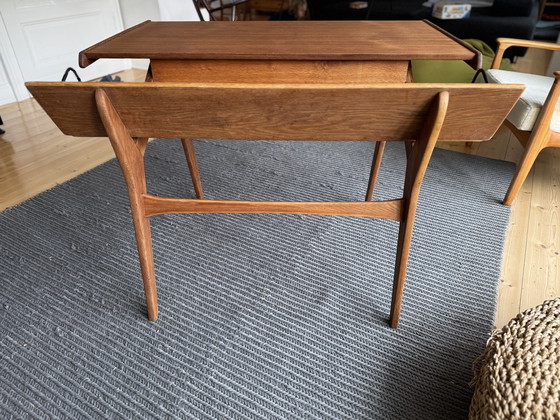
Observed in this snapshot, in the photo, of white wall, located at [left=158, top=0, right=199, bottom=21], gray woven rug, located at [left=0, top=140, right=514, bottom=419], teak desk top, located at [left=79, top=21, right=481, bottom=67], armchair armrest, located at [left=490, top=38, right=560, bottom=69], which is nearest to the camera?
gray woven rug, located at [left=0, top=140, right=514, bottom=419]

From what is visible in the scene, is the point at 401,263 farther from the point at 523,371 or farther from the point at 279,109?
the point at 279,109

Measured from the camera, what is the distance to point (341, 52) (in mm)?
1306

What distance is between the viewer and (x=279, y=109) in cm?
100

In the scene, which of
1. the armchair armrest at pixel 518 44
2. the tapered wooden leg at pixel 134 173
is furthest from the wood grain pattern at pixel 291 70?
the armchair armrest at pixel 518 44

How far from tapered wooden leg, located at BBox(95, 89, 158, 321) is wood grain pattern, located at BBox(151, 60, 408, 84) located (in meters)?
0.30

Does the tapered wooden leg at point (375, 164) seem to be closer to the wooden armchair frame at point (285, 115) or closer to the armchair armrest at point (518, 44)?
the wooden armchair frame at point (285, 115)

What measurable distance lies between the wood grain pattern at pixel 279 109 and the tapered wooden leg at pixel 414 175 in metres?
0.03

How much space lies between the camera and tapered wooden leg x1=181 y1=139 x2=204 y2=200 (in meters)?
1.77

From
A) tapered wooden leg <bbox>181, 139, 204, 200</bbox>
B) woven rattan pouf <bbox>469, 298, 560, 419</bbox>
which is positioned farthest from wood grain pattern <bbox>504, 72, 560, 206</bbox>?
tapered wooden leg <bbox>181, 139, 204, 200</bbox>

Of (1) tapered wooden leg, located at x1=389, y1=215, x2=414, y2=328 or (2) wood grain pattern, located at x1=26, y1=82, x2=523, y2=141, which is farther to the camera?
(1) tapered wooden leg, located at x1=389, y1=215, x2=414, y2=328

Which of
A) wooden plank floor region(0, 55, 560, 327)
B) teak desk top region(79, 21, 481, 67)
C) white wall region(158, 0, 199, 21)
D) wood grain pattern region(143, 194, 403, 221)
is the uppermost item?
teak desk top region(79, 21, 481, 67)

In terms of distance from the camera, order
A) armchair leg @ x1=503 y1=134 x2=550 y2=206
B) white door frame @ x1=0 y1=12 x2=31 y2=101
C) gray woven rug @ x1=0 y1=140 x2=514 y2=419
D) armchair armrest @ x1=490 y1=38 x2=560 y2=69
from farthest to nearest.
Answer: white door frame @ x1=0 y1=12 x2=31 y2=101, armchair armrest @ x1=490 y1=38 x2=560 y2=69, armchair leg @ x1=503 y1=134 x2=550 y2=206, gray woven rug @ x1=0 y1=140 x2=514 y2=419

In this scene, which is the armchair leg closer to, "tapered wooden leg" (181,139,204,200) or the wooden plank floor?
the wooden plank floor

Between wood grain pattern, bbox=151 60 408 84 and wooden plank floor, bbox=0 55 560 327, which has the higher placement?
wood grain pattern, bbox=151 60 408 84
